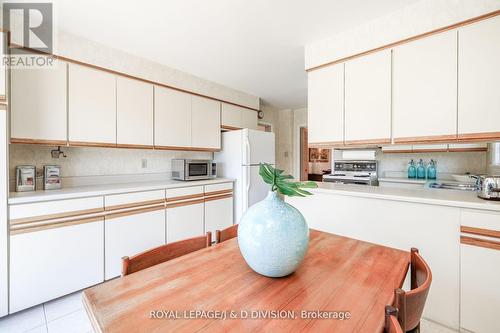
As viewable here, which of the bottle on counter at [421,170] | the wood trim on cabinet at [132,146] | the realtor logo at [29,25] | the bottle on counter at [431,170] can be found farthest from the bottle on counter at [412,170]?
the realtor logo at [29,25]

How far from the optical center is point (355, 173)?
13.1ft

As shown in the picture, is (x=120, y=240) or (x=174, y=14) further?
(x=120, y=240)

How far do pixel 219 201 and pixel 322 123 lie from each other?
1.78m

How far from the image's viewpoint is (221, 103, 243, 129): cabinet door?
382 centimetres

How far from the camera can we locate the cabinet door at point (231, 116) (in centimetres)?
382

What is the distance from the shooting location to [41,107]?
2.07 m

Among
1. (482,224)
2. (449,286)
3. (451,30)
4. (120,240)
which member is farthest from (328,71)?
(120,240)

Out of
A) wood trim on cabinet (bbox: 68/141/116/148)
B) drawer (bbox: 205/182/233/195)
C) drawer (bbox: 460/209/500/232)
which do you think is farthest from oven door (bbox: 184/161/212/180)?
drawer (bbox: 460/209/500/232)

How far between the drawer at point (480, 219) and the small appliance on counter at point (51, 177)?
133 inches

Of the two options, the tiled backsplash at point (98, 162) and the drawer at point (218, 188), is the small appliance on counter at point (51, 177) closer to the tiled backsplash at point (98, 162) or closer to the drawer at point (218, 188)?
the tiled backsplash at point (98, 162)

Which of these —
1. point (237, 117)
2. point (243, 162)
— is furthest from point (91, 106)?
point (237, 117)

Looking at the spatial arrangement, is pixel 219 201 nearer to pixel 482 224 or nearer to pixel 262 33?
pixel 262 33

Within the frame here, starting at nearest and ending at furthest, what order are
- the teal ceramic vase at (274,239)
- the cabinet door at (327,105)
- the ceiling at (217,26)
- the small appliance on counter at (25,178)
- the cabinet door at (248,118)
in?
1. the teal ceramic vase at (274,239)
2. the ceiling at (217,26)
3. the small appliance on counter at (25,178)
4. the cabinet door at (327,105)
5. the cabinet door at (248,118)

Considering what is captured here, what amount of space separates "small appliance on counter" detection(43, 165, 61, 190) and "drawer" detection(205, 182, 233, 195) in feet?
5.19
